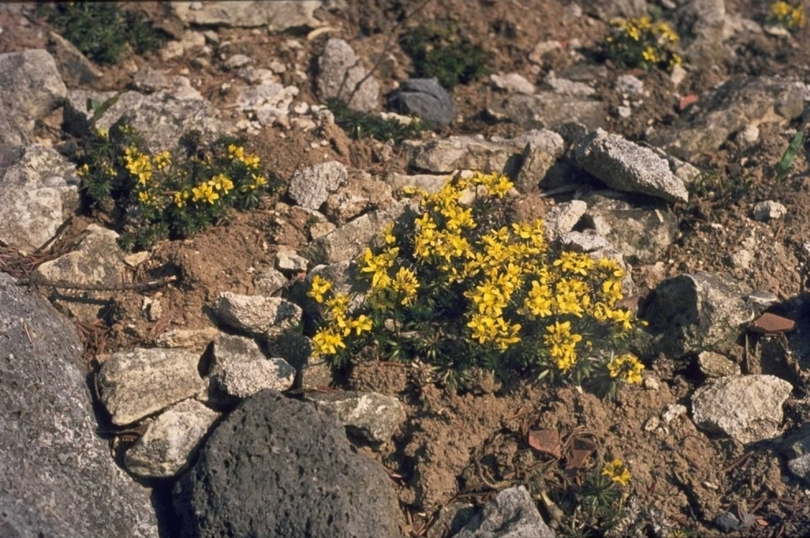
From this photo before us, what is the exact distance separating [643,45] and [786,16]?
1776 mm

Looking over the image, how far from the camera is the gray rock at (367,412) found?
5.26 m

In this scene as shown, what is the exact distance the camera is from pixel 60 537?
4.59m

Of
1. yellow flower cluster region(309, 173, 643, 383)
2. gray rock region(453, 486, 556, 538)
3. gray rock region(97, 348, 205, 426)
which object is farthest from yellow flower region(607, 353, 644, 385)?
gray rock region(97, 348, 205, 426)

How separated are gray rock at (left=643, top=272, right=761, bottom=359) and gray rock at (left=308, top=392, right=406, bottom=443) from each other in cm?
173

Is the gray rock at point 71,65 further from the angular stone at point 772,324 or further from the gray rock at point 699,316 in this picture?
the angular stone at point 772,324

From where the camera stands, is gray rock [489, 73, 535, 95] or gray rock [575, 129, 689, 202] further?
gray rock [489, 73, 535, 95]

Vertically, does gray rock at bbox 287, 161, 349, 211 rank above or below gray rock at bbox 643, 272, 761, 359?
below

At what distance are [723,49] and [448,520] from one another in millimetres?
5470

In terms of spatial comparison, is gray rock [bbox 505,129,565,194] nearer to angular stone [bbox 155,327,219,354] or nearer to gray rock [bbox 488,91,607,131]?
gray rock [bbox 488,91,607,131]

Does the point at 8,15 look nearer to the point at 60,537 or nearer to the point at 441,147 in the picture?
the point at 441,147

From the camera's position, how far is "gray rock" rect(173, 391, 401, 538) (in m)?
4.75

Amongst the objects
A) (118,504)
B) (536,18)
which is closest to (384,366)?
(118,504)

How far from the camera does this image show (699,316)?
18.2 feet

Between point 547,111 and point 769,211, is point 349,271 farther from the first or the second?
point 769,211
